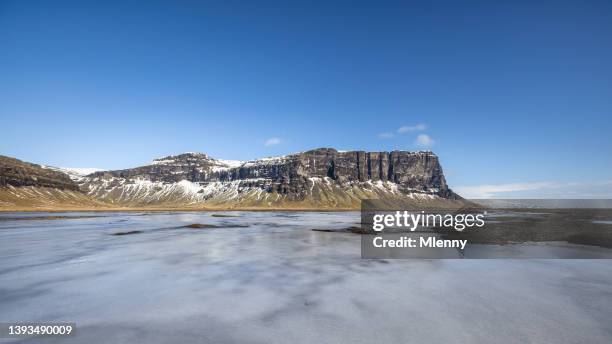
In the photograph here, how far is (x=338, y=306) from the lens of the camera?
42.8 feet

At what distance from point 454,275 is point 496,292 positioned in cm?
379

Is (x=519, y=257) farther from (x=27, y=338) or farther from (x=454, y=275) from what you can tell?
(x=27, y=338)

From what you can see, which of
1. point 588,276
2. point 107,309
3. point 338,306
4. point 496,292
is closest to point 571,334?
point 496,292

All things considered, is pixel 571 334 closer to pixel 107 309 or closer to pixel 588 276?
pixel 588 276

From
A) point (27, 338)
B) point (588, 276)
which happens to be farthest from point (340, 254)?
point (27, 338)

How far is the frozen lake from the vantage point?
10.1 m

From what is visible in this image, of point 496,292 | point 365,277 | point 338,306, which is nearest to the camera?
point 338,306

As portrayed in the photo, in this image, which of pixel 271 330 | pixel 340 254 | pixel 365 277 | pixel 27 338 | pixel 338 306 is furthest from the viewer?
pixel 340 254

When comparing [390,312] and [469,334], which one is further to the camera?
[390,312]

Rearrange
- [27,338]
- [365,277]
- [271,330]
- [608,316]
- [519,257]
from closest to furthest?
[27,338] < [271,330] < [608,316] < [365,277] < [519,257]

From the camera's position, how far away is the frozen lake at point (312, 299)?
33.2 feet

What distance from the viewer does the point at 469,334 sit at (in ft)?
32.9

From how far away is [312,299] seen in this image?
1409 cm

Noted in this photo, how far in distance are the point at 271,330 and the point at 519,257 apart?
79.3 ft
